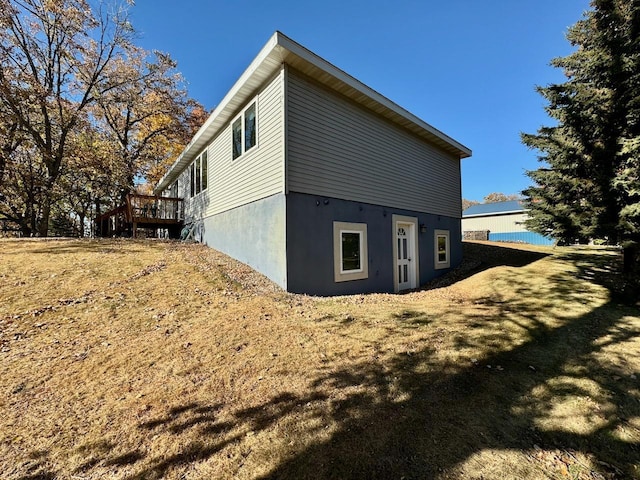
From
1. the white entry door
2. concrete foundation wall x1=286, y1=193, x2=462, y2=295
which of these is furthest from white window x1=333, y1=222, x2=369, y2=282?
the white entry door

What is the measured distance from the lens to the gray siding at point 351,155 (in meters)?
7.22

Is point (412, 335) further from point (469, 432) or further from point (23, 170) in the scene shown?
point (23, 170)

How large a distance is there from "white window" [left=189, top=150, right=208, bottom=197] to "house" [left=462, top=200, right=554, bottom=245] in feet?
73.0

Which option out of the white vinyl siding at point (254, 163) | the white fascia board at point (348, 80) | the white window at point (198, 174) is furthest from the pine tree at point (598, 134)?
the white window at point (198, 174)

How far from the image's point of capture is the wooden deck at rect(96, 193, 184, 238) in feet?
43.2

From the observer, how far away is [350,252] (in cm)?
827

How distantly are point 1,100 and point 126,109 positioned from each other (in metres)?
7.47

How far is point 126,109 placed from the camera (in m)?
20.9

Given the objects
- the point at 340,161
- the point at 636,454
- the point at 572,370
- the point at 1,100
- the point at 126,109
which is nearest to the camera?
the point at 636,454

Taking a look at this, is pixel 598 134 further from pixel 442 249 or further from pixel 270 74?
pixel 270 74

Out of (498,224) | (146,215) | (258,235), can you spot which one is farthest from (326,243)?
(498,224)

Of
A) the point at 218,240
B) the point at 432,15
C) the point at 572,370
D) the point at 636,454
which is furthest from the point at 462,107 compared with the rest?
the point at 636,454

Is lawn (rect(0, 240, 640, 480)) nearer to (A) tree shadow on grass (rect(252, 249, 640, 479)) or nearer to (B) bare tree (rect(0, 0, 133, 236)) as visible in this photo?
(A) tree shadow on grass (rect(252, 249, 640, 479))

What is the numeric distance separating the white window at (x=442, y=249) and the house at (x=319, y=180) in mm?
106
